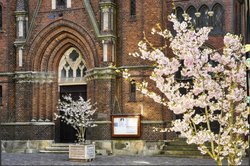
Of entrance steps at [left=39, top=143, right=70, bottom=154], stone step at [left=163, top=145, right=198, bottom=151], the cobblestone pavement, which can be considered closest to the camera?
the cobblestone pavement

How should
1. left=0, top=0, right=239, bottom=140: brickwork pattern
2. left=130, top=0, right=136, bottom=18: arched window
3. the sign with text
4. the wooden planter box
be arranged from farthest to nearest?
left=130, top=0, right=136, bottom=18: arched window
left=0, top=0, right=239, bottom=140: brickwork pattern
the sign with text
the wooden planter box

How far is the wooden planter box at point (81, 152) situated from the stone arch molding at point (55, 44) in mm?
5998

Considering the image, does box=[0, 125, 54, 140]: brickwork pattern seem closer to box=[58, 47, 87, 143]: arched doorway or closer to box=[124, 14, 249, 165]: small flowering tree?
box=[58, 47, 87, 143]: arched doorway

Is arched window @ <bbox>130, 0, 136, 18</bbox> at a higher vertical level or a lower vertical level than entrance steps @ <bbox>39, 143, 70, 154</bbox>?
higher

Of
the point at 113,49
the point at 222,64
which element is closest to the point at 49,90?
the point at 113,49

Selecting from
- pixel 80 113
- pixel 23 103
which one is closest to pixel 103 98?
pixel 80 113

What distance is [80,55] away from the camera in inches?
1077

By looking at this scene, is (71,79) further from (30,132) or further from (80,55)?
(30,132)

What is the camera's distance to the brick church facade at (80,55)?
80.7 feet

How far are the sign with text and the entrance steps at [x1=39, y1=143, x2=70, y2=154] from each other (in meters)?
2.97

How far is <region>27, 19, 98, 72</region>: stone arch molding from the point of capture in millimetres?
26266

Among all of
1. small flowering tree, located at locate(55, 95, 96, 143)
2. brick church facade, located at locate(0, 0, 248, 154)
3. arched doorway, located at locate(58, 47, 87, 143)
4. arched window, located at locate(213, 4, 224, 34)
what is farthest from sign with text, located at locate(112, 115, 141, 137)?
arched window, located at locate(213, 4, 224, 34)

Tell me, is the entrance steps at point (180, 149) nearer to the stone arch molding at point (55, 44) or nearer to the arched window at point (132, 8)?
the stone arch molding at point (55, 44)

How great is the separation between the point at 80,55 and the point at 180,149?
26.4 ft
